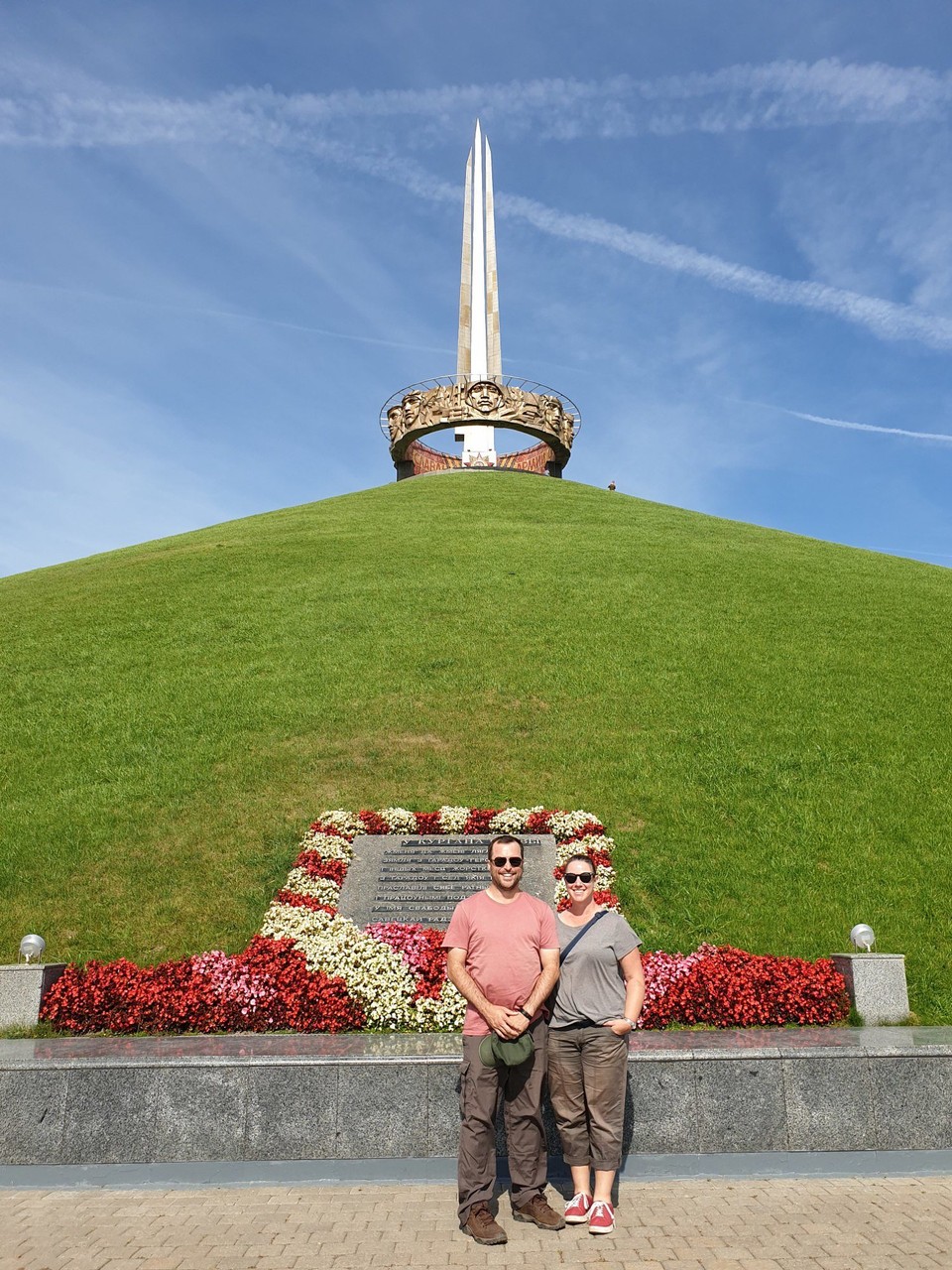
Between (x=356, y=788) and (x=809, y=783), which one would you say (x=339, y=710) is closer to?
(x=356, y=788)

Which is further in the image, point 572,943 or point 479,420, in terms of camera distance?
point 479,420

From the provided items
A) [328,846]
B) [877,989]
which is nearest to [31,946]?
[328,846]

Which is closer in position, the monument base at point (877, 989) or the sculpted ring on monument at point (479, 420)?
the monument base at point (877, 989)

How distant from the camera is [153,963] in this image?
10352 mm

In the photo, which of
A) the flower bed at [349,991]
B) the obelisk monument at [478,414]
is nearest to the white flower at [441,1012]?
the flower bed at [349,991]

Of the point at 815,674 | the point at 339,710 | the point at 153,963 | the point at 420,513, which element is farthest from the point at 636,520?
the point at 153,963

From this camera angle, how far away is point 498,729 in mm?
16641

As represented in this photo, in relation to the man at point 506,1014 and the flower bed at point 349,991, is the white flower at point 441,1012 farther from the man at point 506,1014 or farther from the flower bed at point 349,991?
the man at point 506,1014

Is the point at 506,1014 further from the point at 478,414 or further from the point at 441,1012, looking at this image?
the point at 478,414

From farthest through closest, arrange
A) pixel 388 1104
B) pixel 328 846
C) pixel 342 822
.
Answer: pixel 342 822
pixel 328 846
pixel 388 1104

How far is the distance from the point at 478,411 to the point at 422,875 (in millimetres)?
44248

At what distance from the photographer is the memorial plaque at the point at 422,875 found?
1098 centimetres

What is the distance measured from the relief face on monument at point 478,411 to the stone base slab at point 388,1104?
4856 centimetres

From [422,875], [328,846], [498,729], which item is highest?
[498,729]
